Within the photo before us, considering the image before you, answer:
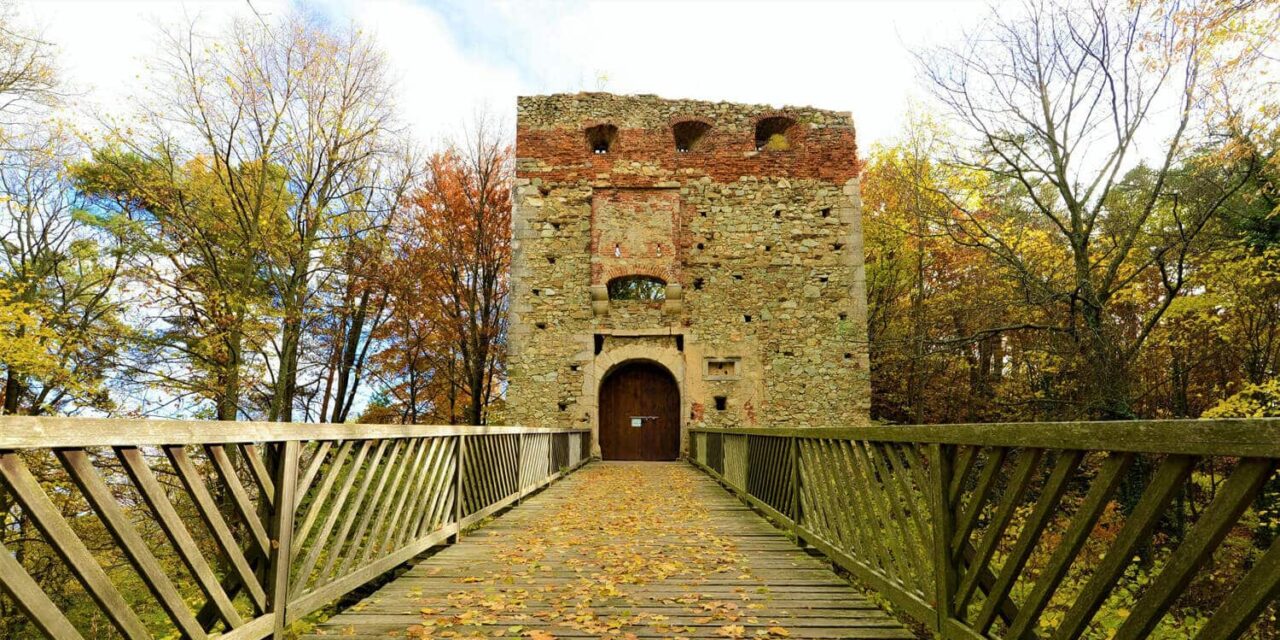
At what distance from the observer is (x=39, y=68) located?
8727mm

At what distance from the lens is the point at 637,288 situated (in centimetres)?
1500

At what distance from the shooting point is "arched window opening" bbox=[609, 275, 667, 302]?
13.8 m

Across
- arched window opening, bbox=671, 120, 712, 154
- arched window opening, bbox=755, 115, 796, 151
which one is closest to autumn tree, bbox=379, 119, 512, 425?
arched window opening, bbox=671, 120, 712, 154

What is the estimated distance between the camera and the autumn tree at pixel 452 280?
50.1 ft

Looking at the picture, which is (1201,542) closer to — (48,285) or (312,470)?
(312,470)

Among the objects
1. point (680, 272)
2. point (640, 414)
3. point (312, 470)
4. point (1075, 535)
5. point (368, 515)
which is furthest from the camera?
point (640, 414)

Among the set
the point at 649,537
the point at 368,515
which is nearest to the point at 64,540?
the point at 368,515

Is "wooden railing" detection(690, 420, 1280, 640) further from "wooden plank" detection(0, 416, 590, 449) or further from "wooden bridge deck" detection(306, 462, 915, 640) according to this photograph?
"wooden plank" detection(0, 416, 590, 449)

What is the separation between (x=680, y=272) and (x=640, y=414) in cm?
322

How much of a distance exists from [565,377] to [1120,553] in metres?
11.9

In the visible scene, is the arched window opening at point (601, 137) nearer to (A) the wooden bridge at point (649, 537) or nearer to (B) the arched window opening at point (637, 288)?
(B) the arched window opening at point (637, 288)

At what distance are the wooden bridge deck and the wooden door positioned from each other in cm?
801

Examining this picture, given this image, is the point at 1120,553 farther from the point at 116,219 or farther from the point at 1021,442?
the point at 116,219

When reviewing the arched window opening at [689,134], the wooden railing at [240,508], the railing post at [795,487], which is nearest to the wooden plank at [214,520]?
the wooden railing at [240,508]
